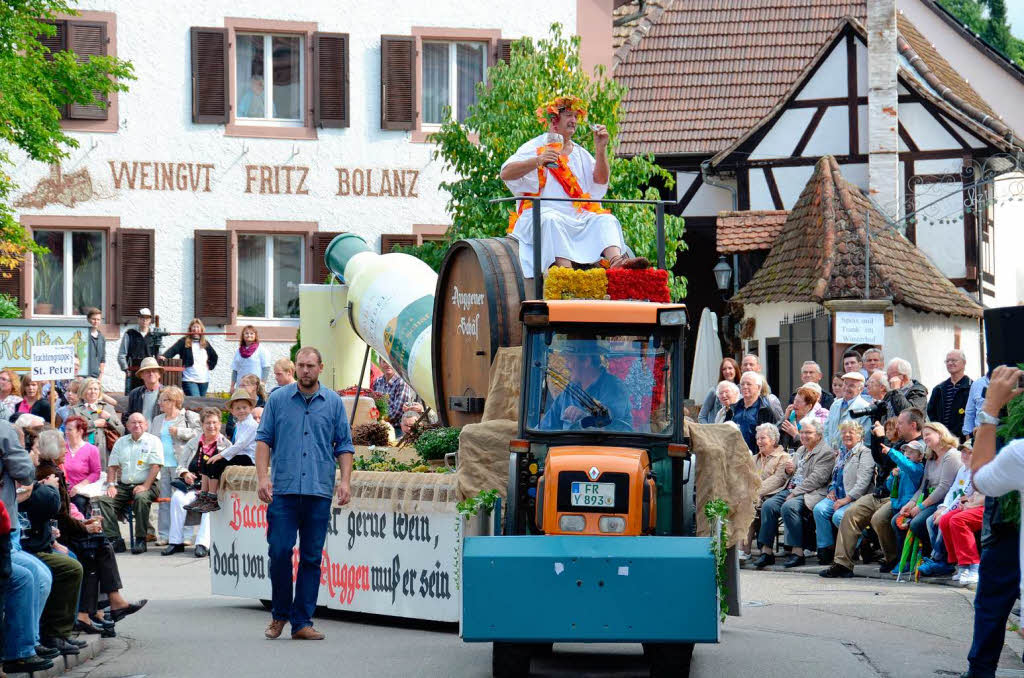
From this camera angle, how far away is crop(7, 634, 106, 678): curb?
10.2 meters

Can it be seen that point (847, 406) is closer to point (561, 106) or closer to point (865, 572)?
point (865, 572)

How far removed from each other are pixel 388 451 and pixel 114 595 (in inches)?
109

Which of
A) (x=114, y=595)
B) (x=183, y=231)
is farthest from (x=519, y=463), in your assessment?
(x=183, y=231)

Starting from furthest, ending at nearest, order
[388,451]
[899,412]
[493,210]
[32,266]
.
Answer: [32,266], [493,210], [899,412], [388,451]

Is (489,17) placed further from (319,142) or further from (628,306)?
(628,306)

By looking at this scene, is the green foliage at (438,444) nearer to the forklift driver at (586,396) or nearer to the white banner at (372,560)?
the white banner at (372,560)

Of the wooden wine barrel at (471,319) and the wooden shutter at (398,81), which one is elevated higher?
the wooden shutter at (398,81)

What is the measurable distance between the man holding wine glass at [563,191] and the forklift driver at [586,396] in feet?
7.27

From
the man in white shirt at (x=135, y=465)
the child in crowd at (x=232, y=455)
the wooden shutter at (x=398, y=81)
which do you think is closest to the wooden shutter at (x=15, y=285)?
the wooden shutter at (x=398, y=81)

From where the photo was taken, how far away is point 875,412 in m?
17.5

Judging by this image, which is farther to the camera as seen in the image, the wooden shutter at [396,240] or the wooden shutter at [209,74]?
the wooden shutter at [396,240]

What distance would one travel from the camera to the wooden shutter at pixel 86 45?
29.8 m

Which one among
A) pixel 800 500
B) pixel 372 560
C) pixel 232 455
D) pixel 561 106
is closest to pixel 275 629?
pixel 372 560

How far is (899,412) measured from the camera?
57.0 ft
